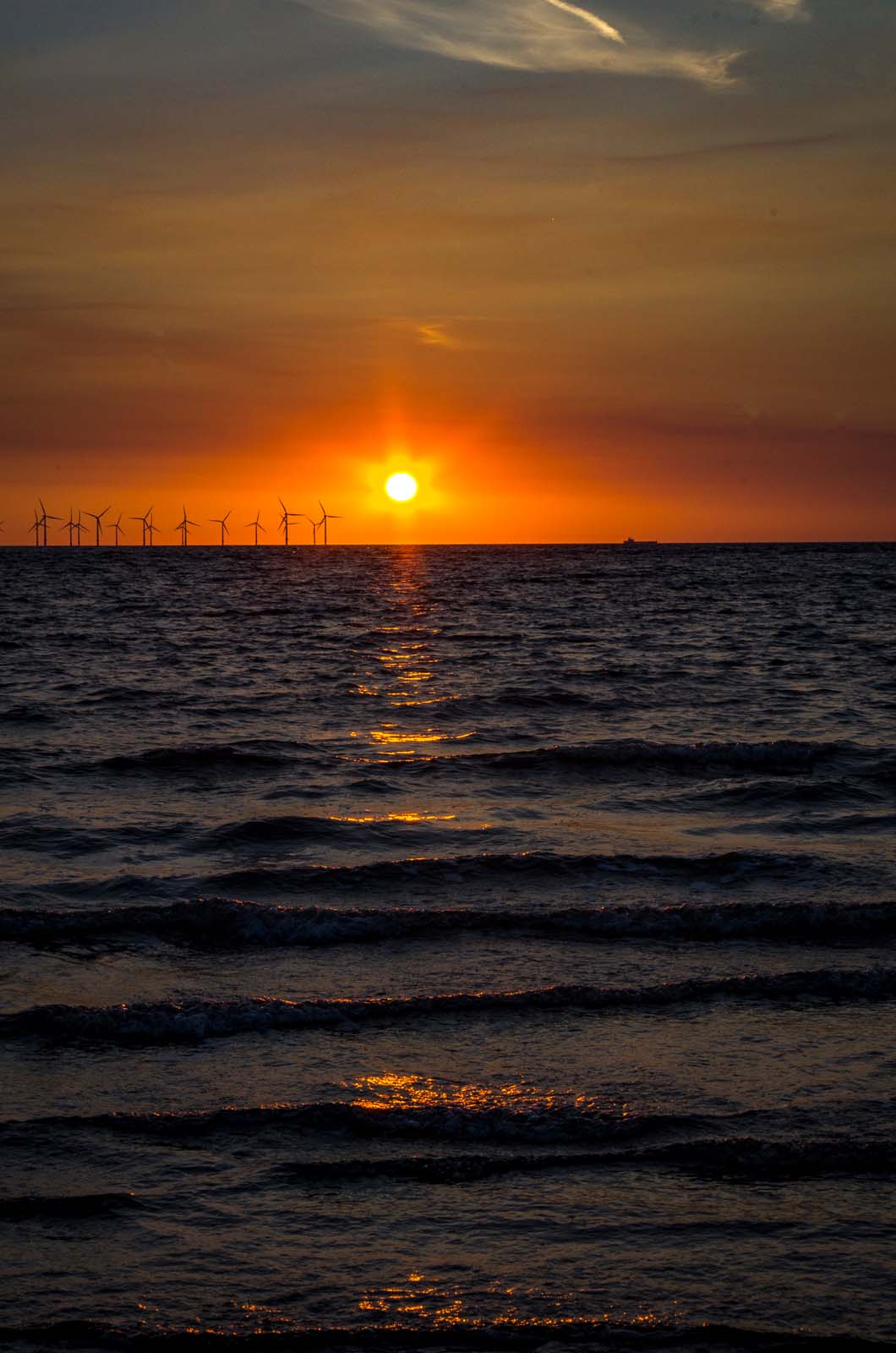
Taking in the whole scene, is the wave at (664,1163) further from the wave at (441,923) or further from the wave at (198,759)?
the wave at (198,759)

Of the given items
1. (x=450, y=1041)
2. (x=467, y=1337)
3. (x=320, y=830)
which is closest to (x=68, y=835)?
(x=320, y=830)

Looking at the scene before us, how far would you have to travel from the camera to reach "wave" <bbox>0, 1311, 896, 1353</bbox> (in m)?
A: 5.38

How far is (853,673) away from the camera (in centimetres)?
3731

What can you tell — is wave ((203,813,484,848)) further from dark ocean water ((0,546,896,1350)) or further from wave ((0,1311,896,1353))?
wave ((0,1311,896,1353))

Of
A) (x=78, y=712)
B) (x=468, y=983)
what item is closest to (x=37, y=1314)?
(x=468, y=983)

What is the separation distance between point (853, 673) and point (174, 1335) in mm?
34628

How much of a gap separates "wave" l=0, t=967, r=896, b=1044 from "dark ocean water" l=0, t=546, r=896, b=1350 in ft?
0.11

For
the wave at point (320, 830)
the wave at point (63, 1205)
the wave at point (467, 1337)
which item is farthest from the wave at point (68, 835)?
the wave at point (467, 1337)

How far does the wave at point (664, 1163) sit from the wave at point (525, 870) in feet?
20.8

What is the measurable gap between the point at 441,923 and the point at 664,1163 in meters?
5.10

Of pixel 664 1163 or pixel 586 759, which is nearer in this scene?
pixel 664 1163

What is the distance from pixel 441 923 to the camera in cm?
1195

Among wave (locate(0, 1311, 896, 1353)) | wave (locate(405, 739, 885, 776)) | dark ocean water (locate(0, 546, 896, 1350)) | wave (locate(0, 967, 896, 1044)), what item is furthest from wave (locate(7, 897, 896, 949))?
wave (locate(405, 739, 885, 776))

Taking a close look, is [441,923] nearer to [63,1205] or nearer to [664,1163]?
[664,1163]
